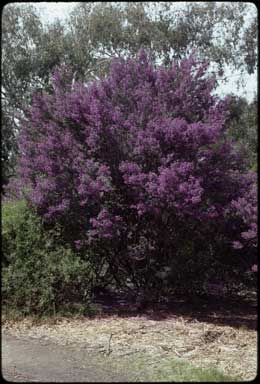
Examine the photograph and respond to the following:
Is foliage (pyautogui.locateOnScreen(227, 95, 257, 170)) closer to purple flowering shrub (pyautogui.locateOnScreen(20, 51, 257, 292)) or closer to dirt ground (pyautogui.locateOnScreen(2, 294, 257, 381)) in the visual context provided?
purple flowering shrub (pyautogui.locateOnScreen(20, 51, 257, 292))

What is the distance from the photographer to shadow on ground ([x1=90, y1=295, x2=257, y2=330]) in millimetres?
5660

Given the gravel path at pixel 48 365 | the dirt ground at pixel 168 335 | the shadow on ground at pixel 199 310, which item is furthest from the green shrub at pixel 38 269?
the shadow on ground at pixel 199 310

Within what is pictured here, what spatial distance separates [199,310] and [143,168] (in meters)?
1.70

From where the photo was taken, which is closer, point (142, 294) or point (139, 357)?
point (139, 357)

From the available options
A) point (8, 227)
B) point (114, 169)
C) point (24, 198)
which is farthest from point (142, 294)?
point (8, 227)

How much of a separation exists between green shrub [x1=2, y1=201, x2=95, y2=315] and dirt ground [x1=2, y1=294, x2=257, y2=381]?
15 centimetres

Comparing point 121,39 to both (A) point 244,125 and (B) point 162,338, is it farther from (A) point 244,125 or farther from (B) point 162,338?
(B) point 162,338

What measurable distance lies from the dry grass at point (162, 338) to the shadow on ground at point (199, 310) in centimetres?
21

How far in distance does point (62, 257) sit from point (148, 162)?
136 cm

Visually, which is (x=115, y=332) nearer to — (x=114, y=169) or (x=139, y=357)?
(x=139, y=357)

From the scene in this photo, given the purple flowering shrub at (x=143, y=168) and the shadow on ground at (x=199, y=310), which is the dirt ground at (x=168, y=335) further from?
the purple flowering shrub at (x=143, y=168)

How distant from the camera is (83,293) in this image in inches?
210

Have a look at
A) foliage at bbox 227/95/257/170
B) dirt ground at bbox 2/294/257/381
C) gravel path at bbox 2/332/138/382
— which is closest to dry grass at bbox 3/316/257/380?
dirt ground at bbox 2/294/257/381

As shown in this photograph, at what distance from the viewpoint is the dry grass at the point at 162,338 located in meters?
3.89
